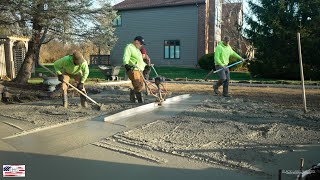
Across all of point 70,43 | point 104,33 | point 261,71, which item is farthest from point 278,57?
point 70,43

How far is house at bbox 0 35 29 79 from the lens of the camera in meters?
17.5

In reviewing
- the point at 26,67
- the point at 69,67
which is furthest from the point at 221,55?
the point at 26,67

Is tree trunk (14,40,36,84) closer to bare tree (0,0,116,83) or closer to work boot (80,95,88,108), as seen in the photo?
bare tree (0,0,116,83)

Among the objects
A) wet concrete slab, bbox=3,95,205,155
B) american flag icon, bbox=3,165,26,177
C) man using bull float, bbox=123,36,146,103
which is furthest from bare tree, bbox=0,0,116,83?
american flag icon, bbox=3,165,26,177

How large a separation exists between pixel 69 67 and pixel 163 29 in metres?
24.8

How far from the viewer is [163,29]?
33.2 meters

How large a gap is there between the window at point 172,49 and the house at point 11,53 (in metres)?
16.5

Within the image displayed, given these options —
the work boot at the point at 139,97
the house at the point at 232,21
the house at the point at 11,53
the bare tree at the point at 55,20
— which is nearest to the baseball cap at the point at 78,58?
the work boot at the point at 139,97

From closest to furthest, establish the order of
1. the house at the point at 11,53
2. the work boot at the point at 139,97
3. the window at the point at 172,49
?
the work boot at the point at 139,97 → the house at the point at 11,53 → the window at the point at 172,49

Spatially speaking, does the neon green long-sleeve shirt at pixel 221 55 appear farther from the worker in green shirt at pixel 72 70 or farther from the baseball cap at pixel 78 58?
the baseball cap at pixel 78 58

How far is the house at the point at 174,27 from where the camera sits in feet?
104

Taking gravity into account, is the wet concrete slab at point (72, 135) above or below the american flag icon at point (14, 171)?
above

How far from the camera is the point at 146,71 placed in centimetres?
1259

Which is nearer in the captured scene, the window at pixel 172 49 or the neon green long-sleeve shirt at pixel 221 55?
the neon green long-sleeve shirt at pixel 221 55
